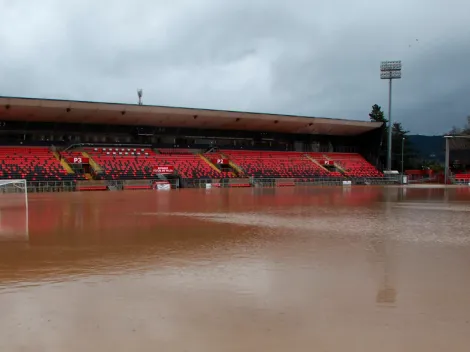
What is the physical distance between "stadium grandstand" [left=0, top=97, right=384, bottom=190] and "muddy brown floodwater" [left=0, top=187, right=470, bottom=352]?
31.3m

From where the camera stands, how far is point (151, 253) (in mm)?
10211

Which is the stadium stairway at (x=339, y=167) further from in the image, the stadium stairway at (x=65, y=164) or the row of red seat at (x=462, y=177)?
the stadium stairway at (x=65, y=164)

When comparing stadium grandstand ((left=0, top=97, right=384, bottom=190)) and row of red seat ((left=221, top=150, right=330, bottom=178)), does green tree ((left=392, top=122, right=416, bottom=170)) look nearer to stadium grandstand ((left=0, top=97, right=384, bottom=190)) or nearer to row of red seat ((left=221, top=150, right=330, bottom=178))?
stadium grandstand ((left=0, top=97, right=384, bottom=190))

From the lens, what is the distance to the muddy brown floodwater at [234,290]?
16.6 feet

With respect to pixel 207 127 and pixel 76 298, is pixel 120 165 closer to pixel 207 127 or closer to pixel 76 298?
pixel 207 127

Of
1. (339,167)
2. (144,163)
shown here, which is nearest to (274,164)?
(339,167)

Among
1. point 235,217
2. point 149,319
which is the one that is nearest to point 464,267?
point 149,319

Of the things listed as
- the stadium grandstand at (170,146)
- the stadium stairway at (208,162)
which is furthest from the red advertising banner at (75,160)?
the stadium stairway at (208,162)

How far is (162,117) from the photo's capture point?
54.1m

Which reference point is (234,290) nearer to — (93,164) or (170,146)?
(93,164)

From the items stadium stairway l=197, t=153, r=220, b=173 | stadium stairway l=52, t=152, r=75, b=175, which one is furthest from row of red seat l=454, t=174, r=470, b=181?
stadium stairway l=52, t=152, r=75, b=175

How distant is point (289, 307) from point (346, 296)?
3.62 ft

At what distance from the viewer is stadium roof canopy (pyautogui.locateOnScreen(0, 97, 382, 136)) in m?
46.2

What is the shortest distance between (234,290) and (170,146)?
53.3 metres
